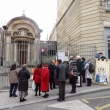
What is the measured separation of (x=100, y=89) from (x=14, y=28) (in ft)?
55.8

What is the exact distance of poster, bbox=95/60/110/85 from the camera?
993 centimetres

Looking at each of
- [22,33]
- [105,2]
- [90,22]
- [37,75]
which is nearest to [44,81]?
[37,75]

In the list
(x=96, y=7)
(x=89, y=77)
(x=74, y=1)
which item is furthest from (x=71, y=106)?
(x=74, y=1)

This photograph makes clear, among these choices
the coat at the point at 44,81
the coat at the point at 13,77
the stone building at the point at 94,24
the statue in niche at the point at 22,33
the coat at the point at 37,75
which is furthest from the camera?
the statue in niche at the point at 22,33

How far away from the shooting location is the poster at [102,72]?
993 centimetres

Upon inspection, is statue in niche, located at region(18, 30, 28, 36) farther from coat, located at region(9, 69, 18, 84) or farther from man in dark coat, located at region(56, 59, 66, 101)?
man in dark coat, located at region(56, 59, 66, 101)

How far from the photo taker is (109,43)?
1310 centimetres

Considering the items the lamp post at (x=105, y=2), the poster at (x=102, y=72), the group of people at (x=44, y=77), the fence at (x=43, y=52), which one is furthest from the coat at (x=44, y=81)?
the lamp post at (x=105, y=2)

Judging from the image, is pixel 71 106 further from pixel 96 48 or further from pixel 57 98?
pixel 96 48

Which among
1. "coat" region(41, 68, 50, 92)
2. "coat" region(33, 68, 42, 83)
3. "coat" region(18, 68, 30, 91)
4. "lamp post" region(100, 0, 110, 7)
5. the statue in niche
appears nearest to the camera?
"coat" region(18, 68, 30, 91)

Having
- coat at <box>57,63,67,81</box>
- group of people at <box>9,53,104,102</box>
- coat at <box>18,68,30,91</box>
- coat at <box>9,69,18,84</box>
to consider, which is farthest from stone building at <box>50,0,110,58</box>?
coat at <box>18,68,30,91</box>

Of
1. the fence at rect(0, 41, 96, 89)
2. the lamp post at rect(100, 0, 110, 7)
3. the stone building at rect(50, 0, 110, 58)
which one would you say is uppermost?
the lamp post at rect(100, 0, 110, 7)

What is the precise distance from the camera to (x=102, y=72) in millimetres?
10117

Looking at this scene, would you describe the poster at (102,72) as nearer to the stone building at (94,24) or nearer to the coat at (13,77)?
the stone building at (94,24)
